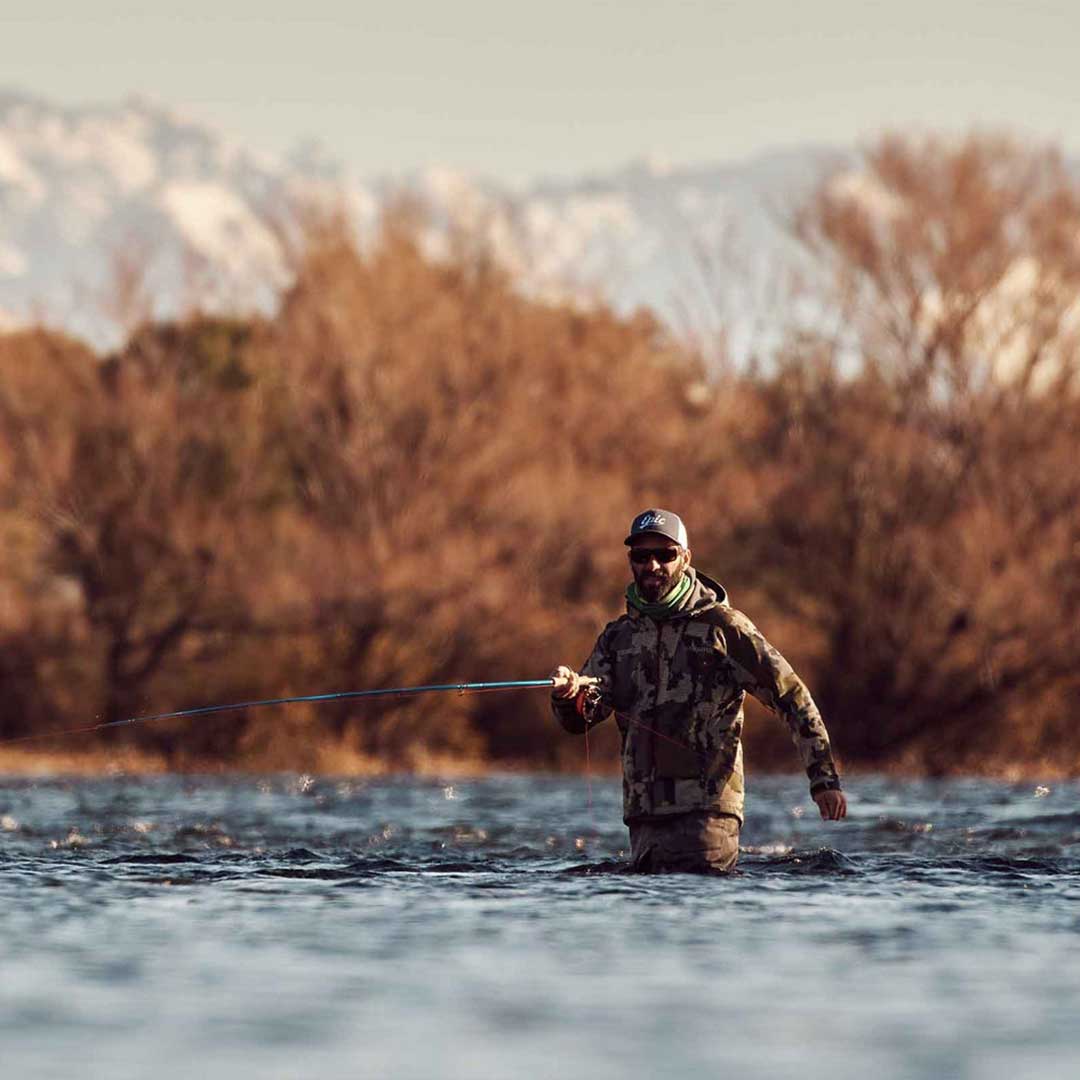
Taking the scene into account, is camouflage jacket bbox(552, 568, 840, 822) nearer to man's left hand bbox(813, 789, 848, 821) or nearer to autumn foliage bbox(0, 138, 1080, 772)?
man's left hand bbox(813, 789, 848, 821)

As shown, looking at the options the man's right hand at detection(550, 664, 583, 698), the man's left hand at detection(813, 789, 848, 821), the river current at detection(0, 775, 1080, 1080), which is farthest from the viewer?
the man's left hand at detection(813, 789, 848, 821)

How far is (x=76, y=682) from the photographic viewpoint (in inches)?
1486

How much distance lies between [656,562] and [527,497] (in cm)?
2689

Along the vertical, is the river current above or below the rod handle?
below

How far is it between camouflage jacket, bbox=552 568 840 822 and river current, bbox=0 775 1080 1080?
48 centimetres

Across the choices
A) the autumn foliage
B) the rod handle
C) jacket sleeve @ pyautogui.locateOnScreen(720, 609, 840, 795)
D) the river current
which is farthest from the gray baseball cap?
the autumn foliage

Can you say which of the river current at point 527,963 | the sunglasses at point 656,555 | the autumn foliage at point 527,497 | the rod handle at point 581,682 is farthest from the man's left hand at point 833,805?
the autumn foliage at point 527,497

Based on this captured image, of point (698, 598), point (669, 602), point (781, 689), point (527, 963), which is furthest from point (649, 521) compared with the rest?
point (527, 963)

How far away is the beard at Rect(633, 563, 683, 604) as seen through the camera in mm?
10570

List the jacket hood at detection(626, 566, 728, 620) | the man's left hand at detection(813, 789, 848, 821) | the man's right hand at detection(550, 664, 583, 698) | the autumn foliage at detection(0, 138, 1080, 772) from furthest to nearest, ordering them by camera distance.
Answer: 1. the autumn foliage at detection(0, 138, 1080, 772)
2. the jacket hood at detection(626, 566, 728, 620)
3. the man's left hand at detection(813, 789, 848, 821)
4. the man's right hand at detection(550, 664, 583, 698)

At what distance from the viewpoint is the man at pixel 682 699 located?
1059 centimetres

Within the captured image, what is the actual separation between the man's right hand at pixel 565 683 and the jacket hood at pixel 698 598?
1.54 feet

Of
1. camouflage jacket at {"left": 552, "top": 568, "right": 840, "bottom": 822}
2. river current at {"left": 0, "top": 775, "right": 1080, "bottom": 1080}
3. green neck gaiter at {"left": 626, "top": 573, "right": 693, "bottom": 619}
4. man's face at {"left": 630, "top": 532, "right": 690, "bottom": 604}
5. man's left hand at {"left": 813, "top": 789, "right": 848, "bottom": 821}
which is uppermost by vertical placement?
man's face at {"left": 630, "top": 532, "right": 690, "bottom": 604}

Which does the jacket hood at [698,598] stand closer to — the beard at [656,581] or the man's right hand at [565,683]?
the beard at [656,581]
